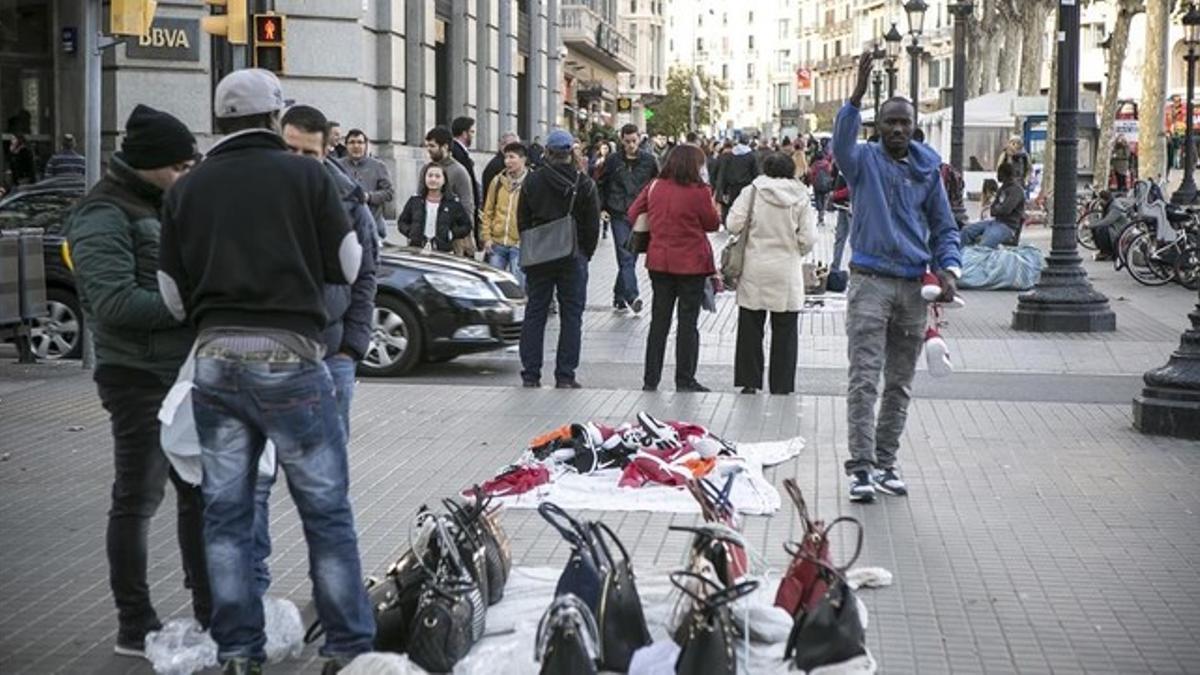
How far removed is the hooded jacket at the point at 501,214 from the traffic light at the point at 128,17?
3741 mm

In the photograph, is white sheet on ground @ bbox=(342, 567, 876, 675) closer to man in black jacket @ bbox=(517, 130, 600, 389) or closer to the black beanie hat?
the black beanie hat

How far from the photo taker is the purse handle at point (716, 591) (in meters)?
5.48

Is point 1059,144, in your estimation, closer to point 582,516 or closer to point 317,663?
point 582,516

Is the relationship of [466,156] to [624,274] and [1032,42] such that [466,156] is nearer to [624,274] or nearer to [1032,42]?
[624,274]

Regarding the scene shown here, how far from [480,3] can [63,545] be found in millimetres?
30051

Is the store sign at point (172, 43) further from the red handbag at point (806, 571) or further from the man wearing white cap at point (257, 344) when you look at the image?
the red handbag at point (806, 571)

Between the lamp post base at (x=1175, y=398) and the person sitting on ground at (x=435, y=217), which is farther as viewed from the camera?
the person sitting on ground at (x=435, y=217)

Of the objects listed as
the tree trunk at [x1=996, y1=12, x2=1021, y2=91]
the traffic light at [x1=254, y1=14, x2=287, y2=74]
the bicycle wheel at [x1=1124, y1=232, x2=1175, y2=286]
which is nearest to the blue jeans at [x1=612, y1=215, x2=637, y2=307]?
the traffic light at [x1=254, y1=14, x2=287, y2=74]

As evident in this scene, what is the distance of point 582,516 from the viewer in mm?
8344

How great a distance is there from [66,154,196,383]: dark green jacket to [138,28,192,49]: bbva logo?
63.9ft

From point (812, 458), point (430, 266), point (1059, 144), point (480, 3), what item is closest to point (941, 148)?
point (480, 3)

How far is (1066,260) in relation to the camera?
17750mm

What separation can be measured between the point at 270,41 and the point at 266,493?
1054cm

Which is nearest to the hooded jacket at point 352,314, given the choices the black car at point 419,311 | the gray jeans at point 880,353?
the gray jeans at point 880,353
